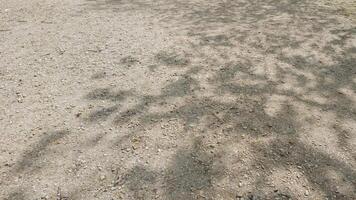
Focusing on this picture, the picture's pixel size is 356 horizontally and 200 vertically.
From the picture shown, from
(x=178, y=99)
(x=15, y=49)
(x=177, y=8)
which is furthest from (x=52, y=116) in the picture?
(x=177, y=8)

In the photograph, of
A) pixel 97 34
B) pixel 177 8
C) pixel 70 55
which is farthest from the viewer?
pixel 177 8

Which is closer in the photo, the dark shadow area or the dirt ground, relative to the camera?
the dirt ground

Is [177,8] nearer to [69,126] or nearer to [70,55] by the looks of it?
[70,55]

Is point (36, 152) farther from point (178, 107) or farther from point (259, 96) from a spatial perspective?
point (259, 96)

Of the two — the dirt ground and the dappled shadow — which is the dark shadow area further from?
the dappled shadow

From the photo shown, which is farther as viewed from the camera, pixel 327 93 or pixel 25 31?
pixel 25 31

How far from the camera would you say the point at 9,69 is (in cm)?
545

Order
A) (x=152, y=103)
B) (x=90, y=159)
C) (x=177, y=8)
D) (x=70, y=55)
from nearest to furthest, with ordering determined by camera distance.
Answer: (x=90, y=159) < (x=152, y=103) < (x=70, y=55) < (x=177, y=8)

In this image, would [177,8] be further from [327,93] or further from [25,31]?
[327,93]

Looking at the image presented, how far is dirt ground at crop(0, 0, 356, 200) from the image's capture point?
3.46 meters

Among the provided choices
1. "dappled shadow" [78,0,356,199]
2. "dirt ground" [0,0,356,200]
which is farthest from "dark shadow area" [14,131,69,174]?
"dappled shadow" [78,0,356,199]

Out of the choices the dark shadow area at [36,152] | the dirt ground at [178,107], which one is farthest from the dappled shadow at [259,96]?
the dark shadow area at [36,152]

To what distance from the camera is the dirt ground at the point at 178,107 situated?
346 cm

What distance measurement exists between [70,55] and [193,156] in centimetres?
315
